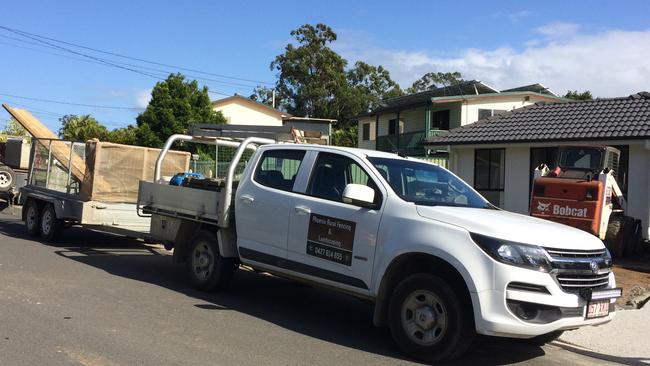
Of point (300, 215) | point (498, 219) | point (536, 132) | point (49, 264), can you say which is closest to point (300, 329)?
point (300, 215)

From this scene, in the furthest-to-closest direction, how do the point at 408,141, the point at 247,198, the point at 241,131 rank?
1. the point at 408,141
2. the point at 241,131
3. the point at 247,198

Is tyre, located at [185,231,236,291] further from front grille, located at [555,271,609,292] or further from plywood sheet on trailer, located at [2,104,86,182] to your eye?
plywood sheet on trailer, located at [2,104,86,182]

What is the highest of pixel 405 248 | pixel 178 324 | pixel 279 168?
pixel 279 168

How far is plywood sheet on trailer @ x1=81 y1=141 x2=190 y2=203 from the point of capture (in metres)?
11.5

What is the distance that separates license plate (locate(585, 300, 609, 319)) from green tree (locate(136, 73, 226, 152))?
103 ft

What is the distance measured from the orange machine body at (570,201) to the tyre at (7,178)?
1503 centimetres

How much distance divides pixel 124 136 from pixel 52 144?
26.3 m

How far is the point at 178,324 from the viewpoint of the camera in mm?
6285

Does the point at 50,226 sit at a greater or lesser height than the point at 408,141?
lesser

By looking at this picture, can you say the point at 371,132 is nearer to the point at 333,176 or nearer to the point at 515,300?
the point at 333,176

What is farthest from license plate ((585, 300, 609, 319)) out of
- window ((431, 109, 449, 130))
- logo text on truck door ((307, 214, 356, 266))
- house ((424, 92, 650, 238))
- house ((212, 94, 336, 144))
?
house ((212, 94, 336, 144))

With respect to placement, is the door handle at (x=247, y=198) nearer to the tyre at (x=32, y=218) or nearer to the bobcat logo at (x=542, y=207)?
the tyre at (x=32, y=218)

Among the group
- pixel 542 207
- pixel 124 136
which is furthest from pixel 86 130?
pixel 542 207

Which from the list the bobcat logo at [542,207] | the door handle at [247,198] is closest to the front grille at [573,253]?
the door handle at [247,198]
